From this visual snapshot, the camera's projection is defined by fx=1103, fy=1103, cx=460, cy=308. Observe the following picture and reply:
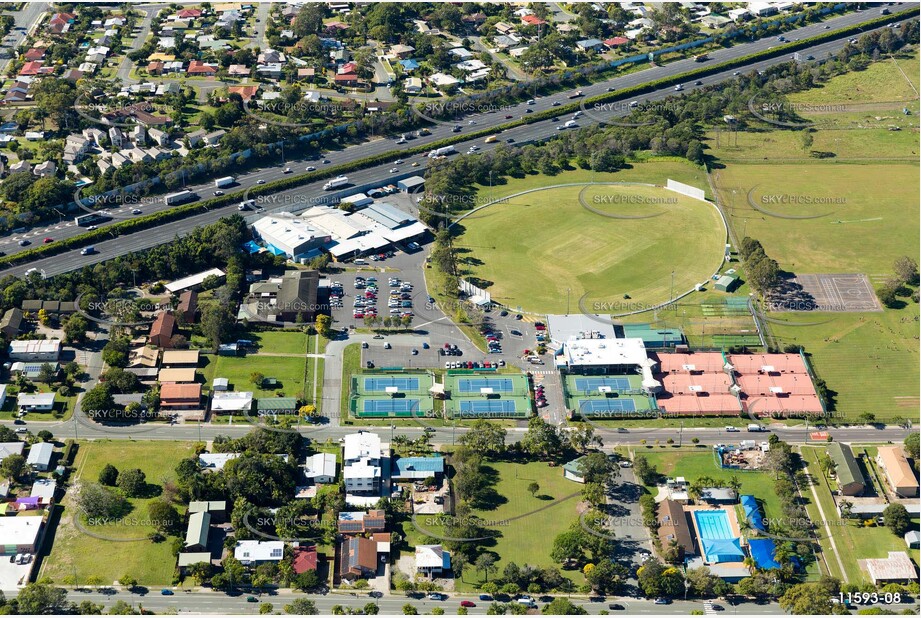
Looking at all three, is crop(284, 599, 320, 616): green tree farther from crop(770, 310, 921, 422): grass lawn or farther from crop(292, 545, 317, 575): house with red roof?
crop(770, 310, 921, 422): grass lawn

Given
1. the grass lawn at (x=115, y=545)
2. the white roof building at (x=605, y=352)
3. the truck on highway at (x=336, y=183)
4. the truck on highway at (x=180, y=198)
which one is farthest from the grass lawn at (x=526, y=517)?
the truck on highway at (x=180, y=198)

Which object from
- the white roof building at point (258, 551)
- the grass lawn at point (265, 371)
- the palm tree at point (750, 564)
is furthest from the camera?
the grass lawn at point (265, 371)

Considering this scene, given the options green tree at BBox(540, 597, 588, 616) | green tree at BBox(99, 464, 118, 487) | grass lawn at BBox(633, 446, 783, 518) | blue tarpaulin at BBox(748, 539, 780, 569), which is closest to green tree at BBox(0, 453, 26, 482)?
green tree at BBox(99, 464, 118, 487)

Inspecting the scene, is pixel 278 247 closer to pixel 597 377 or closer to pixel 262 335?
pixel 262 335

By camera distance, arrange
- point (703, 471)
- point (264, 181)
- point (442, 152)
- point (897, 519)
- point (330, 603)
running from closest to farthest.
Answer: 1. point (330, 603)
2. point (897, 519)
3. point (703, 471)
4. point (264, 181)
5. point (442, 152)

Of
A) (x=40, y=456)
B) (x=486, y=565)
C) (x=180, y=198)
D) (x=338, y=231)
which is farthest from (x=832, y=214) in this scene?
(x=40, y=456)

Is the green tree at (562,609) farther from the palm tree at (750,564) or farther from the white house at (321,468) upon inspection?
the white house at (321,468)

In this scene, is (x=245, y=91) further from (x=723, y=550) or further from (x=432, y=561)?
(x=723, y=550)
